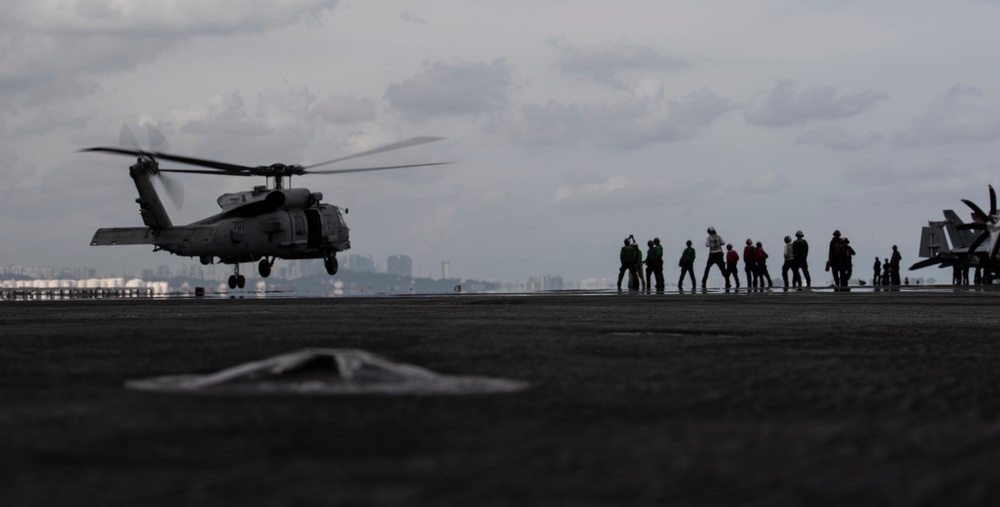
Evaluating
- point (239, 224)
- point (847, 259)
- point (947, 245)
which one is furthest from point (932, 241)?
point (239, 224)

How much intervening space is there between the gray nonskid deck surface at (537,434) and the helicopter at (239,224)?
34.2 m

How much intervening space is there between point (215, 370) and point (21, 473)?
2.82 m

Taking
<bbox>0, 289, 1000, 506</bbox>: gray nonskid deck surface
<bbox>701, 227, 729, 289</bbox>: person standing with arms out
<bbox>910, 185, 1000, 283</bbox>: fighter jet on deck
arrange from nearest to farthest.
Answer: <bbox>0, 289, 1000, 506</bbox>: gray nonskid deck surface < <bbox>701, 227, 729, 289</bbox>: person standing with arms out < <bbox>910, 185, 1000, 283</bbox>: fighter jet on deck

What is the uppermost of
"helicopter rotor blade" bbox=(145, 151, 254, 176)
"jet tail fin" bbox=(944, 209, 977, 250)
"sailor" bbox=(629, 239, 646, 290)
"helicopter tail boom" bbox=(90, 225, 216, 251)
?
"helicopter rotor blade" bbox=(145, 151, 254, 176)

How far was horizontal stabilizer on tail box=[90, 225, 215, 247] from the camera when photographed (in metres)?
40.9

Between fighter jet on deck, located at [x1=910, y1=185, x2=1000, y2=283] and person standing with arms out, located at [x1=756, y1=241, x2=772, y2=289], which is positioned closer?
person standing with arms out, located at [x1=756, y1=241, x2=772, y2=289]

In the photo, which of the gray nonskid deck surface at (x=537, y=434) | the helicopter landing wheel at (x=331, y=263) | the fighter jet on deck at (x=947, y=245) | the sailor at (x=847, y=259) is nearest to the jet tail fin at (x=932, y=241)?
the fighter jet on deck at (x=947, y=245)

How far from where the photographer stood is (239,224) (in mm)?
41312

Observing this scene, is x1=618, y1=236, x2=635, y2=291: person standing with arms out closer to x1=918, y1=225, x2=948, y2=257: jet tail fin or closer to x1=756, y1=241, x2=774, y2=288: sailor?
x1=756, y1=241, x2=774, y2=288: sailor

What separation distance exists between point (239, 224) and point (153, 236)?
3042 millimetres

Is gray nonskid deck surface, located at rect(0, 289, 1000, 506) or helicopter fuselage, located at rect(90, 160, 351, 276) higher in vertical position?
helicopter fuselage, located at rect(90, 160, 351, 276)

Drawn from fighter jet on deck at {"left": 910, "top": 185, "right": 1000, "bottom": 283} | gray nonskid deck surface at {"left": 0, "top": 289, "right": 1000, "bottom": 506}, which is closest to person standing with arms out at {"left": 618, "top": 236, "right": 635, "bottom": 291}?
fighter jet on deck at {"left": 910, "top": 185, "right": 1000, "bottom": 283}

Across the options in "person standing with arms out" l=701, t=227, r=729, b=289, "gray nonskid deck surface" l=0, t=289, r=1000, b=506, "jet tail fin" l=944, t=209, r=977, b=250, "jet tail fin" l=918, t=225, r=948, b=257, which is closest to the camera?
"gray nonskid deck surface" l=0, t=289, r=1000, b=506

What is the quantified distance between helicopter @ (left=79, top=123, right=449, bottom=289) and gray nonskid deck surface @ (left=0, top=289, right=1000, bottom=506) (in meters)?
34.2
